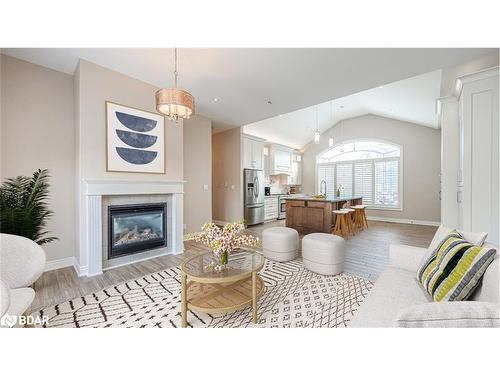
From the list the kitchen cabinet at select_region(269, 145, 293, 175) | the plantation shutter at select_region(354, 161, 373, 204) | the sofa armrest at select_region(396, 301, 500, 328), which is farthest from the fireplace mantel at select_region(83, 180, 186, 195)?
the plantation shutter at select_region(354, 161, 373, 204)

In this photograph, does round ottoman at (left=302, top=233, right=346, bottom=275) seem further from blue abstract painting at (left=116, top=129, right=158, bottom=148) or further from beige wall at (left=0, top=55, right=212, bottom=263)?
blue abstract painting at (left=116, top=129, right=158, bottom=148)

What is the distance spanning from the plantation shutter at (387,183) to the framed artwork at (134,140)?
22.6 ft

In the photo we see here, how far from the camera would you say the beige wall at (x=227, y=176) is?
5695mm

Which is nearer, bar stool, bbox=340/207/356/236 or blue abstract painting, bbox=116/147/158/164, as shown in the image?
blue abstract painting, bbox=116/147/158/164

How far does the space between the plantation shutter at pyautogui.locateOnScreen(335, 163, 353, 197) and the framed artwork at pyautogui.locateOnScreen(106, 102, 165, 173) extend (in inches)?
255

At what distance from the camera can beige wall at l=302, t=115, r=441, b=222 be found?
604 cm

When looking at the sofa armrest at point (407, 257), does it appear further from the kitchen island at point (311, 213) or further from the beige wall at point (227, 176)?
the beige wall at point (227, 176)

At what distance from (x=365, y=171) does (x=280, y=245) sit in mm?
5749

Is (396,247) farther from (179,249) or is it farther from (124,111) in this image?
(124,111)

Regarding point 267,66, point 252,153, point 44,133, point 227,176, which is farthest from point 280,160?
point 44,133

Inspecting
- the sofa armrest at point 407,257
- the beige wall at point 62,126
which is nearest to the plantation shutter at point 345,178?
the sofa armrest at point 407,257

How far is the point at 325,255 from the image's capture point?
8.31 feet

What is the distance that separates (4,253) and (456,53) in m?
4.77

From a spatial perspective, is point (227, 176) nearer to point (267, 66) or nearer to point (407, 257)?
point (267, 66)
